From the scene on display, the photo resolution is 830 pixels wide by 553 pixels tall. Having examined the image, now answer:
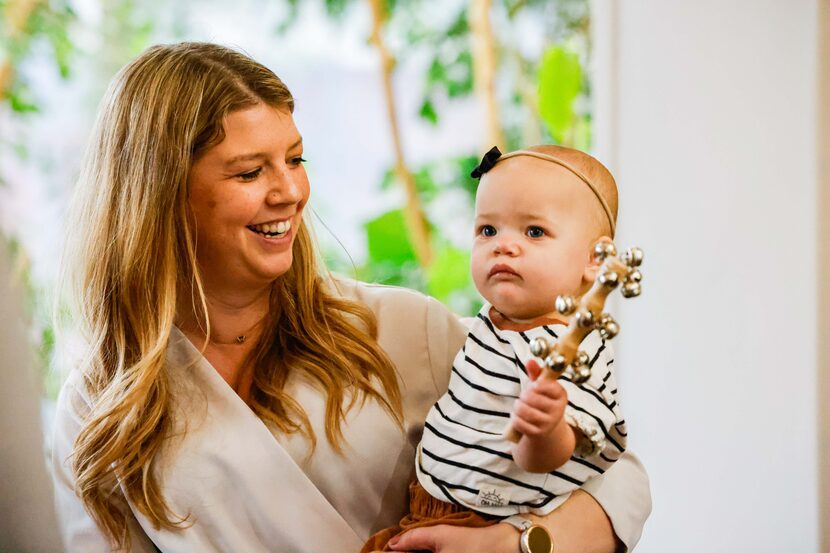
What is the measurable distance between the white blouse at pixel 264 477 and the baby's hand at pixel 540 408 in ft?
1.63

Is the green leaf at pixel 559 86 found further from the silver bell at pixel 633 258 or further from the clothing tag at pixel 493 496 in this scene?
the silver bell at pixel 633 258

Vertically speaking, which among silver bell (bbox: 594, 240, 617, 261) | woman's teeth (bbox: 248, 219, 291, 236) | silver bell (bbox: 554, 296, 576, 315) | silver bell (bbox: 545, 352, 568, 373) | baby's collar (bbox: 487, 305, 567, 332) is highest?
silver bell (bbox: 594, 240, 617, 261)

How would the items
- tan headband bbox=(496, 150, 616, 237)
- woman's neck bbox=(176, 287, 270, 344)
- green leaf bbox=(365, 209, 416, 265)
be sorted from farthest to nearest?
green leaf bbox=(365, 209, 416, 265) → woman's neck bbox=(176, 287, 270, 344) → tan headband bbox=(496, 150, 616, 237)

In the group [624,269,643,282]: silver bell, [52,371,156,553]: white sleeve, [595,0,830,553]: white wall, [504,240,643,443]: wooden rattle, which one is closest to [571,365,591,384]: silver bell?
[504,240,643,443]: wooden rattle

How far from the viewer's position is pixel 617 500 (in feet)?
4.92

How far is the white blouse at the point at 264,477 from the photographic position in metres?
1.51

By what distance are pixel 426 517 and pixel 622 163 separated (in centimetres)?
161

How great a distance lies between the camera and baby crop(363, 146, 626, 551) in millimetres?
1269

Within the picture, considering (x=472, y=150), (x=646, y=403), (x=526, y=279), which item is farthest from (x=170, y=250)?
(x=472, y=150)

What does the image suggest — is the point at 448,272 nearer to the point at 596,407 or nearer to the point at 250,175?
the point at 250,175

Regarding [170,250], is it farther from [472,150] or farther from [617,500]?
[472,150]

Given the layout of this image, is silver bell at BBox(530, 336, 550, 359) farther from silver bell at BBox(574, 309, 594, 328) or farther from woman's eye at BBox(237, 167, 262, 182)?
woman's eye at BBox(237, 167, 262, 182)

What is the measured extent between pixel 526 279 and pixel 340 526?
579 mm

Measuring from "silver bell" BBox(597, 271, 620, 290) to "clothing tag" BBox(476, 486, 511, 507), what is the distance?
1.44 ft
